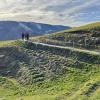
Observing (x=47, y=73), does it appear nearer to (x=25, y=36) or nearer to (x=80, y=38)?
(x=80, y=38)

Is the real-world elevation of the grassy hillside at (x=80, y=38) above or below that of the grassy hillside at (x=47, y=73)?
above

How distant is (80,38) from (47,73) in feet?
84.4

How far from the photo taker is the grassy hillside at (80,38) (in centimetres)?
9409

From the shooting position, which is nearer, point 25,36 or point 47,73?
point 47,73

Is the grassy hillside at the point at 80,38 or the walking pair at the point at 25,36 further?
the walking pair at the point at 25,36

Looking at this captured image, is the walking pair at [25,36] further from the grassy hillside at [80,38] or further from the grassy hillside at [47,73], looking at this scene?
the grassy hillside at [47,73]

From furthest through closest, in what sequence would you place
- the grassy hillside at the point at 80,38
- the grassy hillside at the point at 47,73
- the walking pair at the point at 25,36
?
the walking pair at the point at 25,36, the grassy hillside at the point at 80,38, the grassy hillside at the point at 47,73

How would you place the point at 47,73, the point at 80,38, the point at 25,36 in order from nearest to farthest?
the point at 47,73 → the point at 80,38 → the point at 25,36

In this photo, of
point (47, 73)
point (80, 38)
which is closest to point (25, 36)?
point (80, 38)

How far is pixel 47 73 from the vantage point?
7569 centimetres

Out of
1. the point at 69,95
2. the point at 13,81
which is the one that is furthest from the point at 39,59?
the point at 69,95

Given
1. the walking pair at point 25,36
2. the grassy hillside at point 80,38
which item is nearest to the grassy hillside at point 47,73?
the walking pair at point 25,36

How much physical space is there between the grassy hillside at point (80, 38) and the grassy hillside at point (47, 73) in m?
8.68

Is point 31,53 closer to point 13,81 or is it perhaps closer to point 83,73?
point 13,81
